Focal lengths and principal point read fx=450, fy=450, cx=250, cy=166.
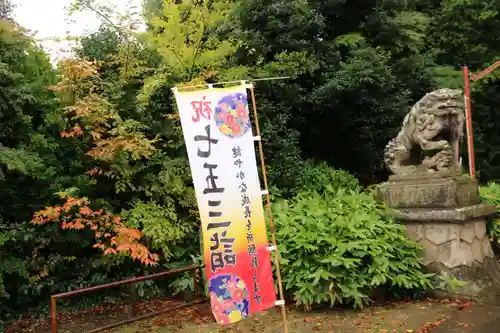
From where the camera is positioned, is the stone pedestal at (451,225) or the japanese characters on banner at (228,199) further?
the stone pedestal at (451,225)

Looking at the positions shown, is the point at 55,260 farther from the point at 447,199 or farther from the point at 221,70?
the point at 447,199

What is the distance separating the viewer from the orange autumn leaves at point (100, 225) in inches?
223

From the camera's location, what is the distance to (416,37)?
35.7 ft

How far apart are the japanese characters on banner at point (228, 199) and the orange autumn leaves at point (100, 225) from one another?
7.25ft

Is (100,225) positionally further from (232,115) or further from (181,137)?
(232,115)

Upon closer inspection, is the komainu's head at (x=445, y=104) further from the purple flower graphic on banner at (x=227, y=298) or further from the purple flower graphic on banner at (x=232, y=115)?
the purple flower graphic on banner at (x=227, y=298)

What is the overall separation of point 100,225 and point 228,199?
Answer: 286 cm

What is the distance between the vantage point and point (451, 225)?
5.66 metres

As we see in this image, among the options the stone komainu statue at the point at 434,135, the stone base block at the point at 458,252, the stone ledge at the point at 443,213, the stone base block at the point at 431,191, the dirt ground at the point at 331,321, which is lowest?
the dirt ground at the point at 331,321

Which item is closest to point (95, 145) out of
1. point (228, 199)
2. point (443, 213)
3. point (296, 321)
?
point (228, 199)

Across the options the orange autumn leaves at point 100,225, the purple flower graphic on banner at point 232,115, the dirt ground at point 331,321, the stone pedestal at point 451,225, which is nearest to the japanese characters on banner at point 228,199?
the purple flower graphic on banner at point 232,115

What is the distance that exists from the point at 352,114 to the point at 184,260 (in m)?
5.35

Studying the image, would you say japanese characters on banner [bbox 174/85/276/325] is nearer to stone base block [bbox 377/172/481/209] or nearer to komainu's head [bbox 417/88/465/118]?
stone base block [bbox 377/172/481/209]

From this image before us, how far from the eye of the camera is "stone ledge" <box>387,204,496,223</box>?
5539 mm
